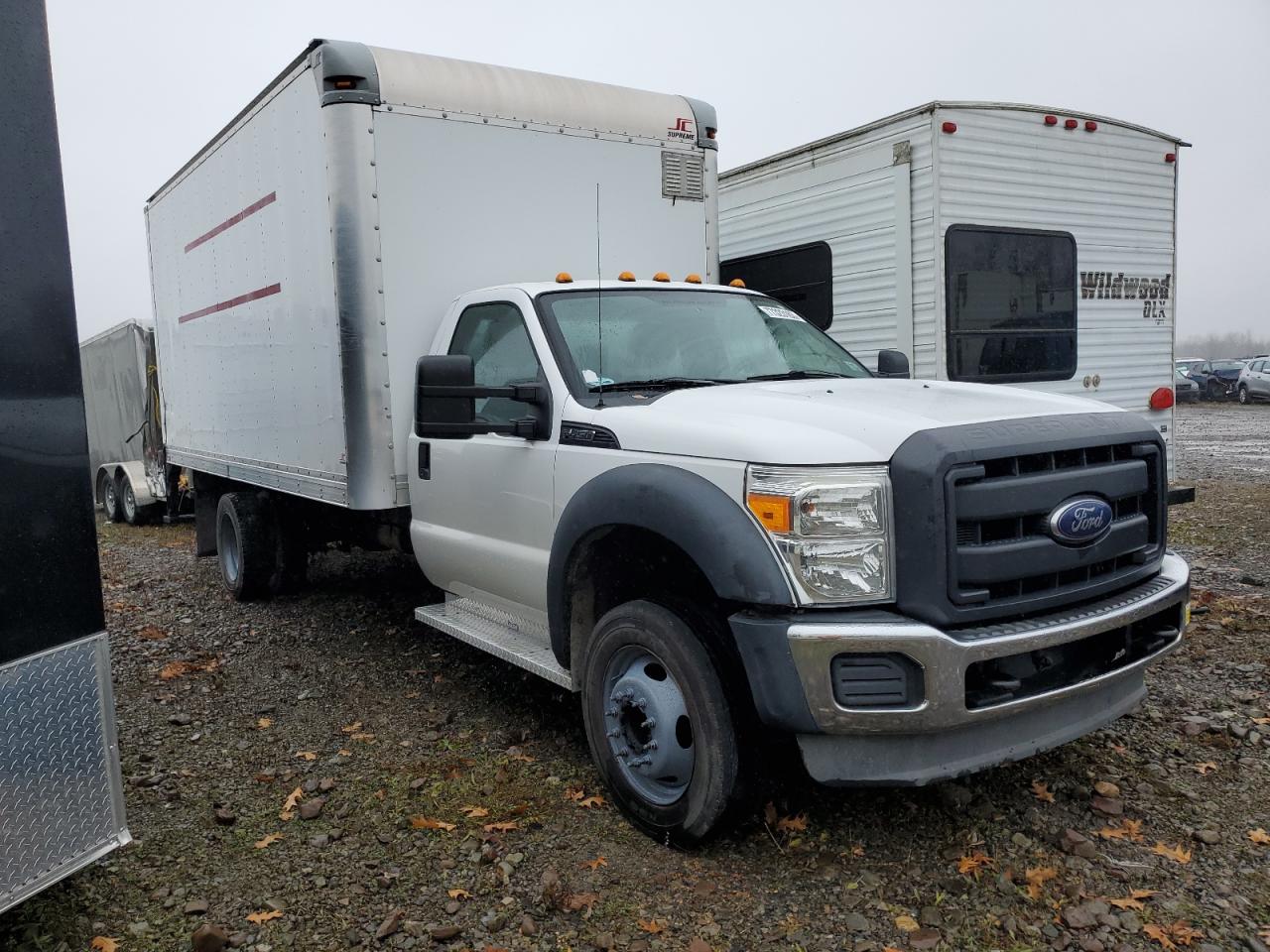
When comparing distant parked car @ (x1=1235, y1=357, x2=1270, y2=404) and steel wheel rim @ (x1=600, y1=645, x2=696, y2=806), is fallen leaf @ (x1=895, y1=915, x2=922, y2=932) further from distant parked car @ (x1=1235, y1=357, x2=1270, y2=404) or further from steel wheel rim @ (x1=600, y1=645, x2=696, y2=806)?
distant parked car @ (x1=1235, y1=357, x2=1270, y2=404)

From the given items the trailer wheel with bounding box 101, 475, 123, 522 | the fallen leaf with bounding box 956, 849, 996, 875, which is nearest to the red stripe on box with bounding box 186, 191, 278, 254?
the fallen leaf with bounding box 956, 849, 996, 875

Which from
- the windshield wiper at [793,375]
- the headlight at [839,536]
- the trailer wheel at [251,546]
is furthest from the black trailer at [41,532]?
the trailer wheel at [251,546]

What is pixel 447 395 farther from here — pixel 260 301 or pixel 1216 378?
pixel 1216 378

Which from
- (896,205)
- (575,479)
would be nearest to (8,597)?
(575,479)

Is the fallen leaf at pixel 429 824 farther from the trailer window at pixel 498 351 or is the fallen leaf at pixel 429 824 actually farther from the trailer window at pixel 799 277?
the trailer window at pixel 799 277

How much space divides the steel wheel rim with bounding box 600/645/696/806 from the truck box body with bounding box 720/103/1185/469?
4.04m

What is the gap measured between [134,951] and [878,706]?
2.45m

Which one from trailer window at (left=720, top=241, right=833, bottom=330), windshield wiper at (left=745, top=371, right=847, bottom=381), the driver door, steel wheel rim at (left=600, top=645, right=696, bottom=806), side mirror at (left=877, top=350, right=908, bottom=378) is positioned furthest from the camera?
trailer window at (left=720, top=241, right=833, bottom=330)

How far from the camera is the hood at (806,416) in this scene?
127 inches

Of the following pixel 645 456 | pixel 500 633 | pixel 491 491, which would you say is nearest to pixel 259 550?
pixel 500 633

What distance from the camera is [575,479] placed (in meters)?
4.07

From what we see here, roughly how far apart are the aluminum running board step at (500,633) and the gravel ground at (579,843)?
472 millimetres

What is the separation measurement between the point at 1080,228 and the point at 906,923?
6200 millimetres

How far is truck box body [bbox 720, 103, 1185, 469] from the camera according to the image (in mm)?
6941
